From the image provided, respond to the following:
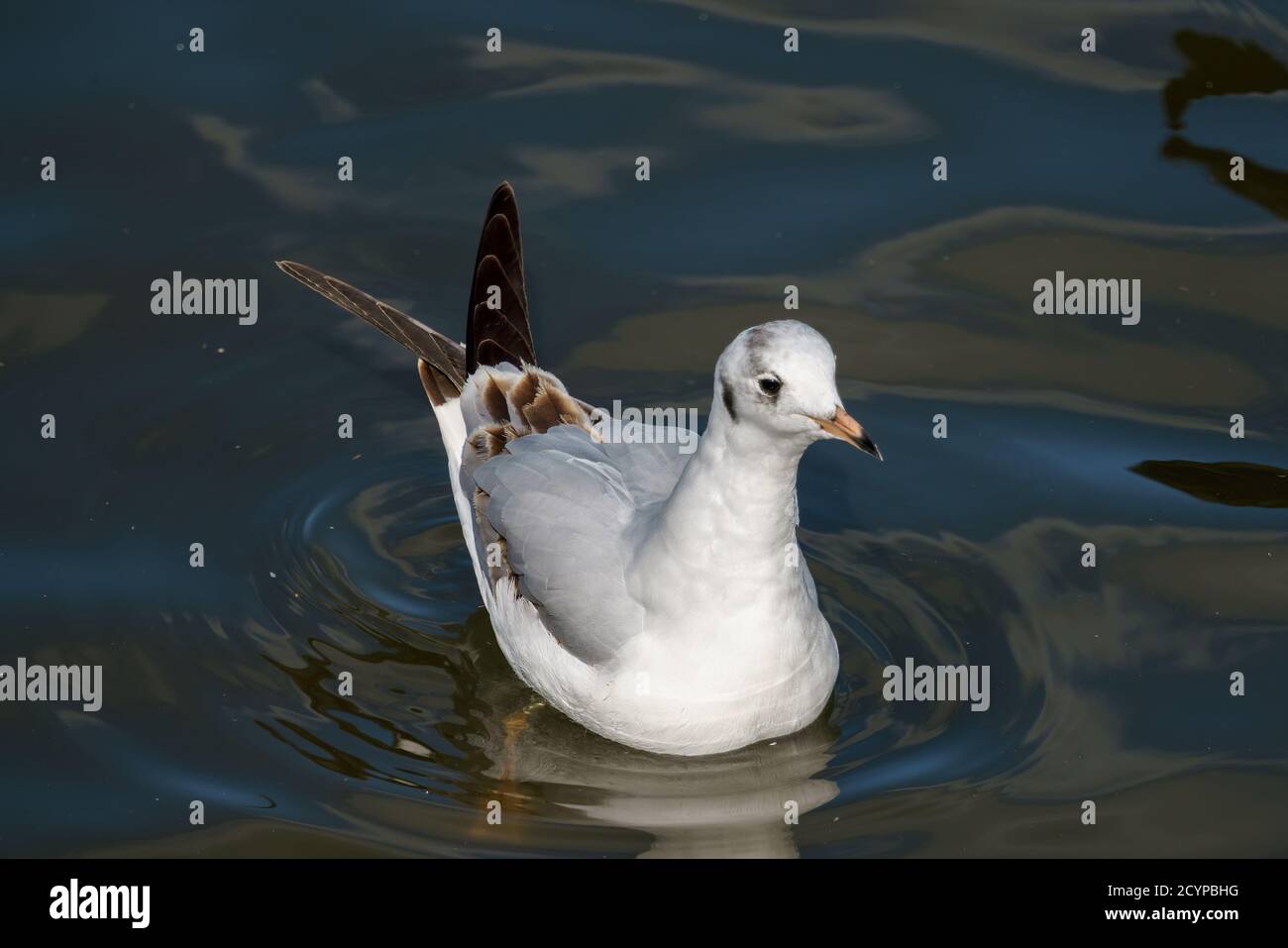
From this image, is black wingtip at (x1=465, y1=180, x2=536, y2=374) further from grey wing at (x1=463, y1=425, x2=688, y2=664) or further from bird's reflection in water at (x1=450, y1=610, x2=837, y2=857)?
bird's reflection in water at (x1=450, y1=610, x2=837, y2=857)

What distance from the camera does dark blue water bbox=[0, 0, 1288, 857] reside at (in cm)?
804

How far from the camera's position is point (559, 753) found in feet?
27.1

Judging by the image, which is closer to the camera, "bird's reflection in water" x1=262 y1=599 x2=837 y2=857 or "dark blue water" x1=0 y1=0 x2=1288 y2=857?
"bird's reflection in water" x1=262 y1=599 x2=837 y2=857

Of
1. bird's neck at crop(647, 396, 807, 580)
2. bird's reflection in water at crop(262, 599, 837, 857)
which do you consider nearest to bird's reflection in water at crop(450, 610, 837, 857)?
bird's reflection in water at crop(262, 599, 837, 857)

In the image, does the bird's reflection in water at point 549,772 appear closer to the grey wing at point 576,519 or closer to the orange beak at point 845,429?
the grey wing at point 576,519

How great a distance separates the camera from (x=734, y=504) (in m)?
7.44

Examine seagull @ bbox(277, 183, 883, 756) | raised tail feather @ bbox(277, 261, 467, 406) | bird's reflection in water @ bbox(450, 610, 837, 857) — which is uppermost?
raised tail feather @ bbox(277, 261, 467, 406)

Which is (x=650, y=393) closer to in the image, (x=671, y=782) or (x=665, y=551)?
(x=665, y=551)

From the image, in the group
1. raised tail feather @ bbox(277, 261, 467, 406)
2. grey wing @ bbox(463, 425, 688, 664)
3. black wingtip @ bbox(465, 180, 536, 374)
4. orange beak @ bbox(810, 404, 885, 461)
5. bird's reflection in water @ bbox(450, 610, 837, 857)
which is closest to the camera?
orange beak @ bbox(810, 404, 885, 461)

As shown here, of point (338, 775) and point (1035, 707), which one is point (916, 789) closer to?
point (1035, 707)

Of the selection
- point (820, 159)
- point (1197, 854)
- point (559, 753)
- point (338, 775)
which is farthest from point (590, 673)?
point (820, 159)

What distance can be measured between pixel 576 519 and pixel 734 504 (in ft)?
3.15

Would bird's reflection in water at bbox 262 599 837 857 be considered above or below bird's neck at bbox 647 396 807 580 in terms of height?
below

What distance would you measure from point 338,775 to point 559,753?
972mm
